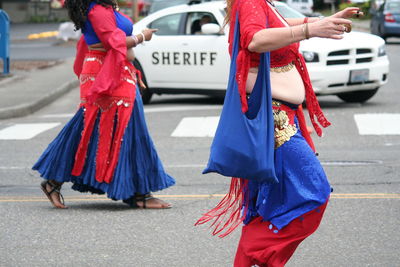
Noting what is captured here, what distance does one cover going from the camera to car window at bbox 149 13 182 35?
15438mm

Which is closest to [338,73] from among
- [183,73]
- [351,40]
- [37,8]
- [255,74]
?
[351,40]

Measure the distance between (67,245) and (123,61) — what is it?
1.54 meters

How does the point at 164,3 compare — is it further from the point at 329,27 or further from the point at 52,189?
the point at 329,27

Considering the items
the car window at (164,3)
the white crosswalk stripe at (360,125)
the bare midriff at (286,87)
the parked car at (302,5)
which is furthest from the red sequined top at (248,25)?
the parked car at (302,5)

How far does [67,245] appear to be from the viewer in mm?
6652

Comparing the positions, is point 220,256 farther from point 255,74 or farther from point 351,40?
point 351,40

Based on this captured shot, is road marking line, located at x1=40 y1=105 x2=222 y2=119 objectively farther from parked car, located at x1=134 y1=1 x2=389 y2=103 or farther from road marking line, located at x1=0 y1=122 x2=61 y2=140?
road marking line, located at x1=0 y1=122 x2=61 y2=140

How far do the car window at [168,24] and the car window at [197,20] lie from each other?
0.16 meters

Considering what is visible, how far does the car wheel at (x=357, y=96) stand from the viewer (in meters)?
14.7

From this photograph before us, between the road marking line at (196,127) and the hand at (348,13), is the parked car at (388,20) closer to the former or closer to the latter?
the road marking line at (196,127)

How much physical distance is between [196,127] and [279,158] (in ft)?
26.5

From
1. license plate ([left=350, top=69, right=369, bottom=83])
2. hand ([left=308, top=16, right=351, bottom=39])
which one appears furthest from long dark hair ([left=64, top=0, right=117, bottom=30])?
license plate ([left=350, top=69, right=369, bottom=83])

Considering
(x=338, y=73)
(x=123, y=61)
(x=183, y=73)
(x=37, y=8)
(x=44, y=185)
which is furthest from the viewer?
(x=37, y=8)

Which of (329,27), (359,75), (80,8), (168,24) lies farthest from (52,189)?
(168,24)
